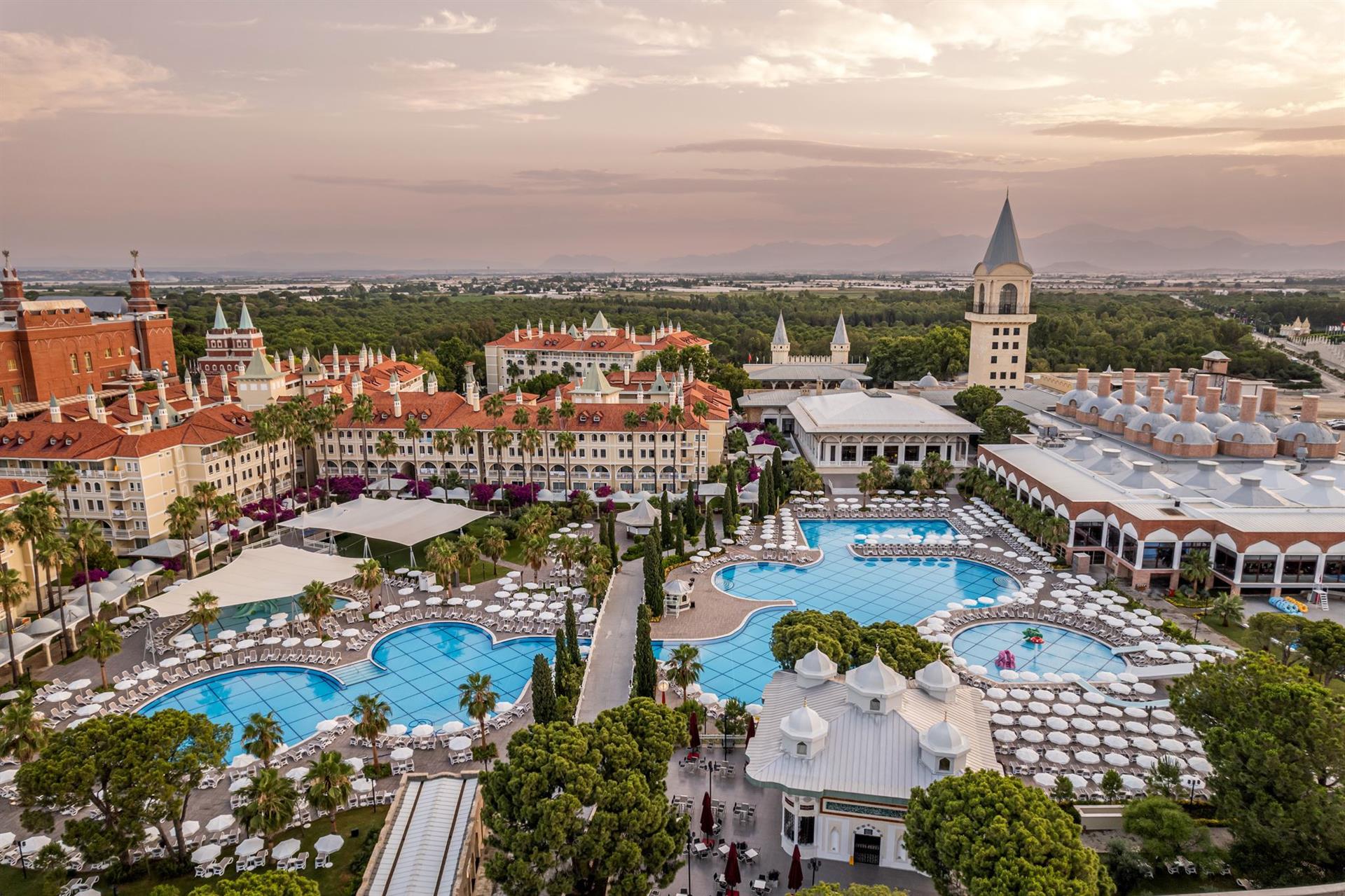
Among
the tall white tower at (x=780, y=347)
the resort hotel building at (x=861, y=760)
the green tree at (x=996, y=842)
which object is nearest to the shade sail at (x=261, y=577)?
the resort hotel building at (x=861, y=760)

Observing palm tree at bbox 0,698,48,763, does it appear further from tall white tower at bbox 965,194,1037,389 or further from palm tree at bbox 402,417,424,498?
tall white tower at bbox 965,194,1037,389

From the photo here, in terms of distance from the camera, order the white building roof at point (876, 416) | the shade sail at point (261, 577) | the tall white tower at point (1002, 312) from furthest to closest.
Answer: the tall white tower at point (1002, 312), the white building roof at point (876, 416), the shade sail at point (261, 577)

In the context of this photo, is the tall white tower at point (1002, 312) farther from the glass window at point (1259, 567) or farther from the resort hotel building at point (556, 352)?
the glass window at point (1259, 567)


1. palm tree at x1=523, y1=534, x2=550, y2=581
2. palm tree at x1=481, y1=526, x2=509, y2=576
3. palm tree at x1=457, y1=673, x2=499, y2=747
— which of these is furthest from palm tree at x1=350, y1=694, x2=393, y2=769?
palm tree at x1=481, y1=526, x2=509, y2=576

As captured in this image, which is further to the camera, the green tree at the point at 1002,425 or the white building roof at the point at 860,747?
the green tree at the point at 1002,425

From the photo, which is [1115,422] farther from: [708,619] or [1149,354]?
Answer: [1149,354]
